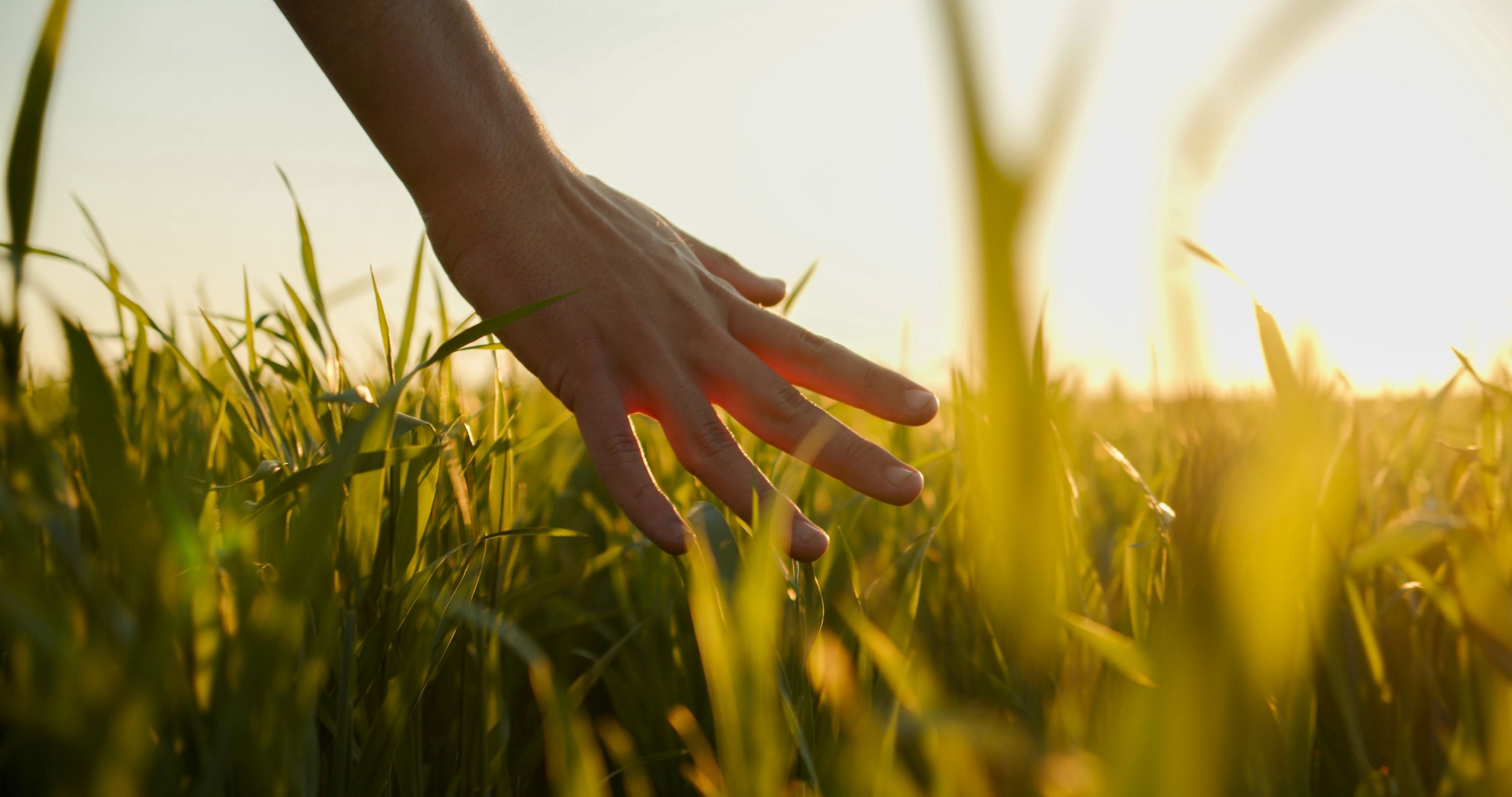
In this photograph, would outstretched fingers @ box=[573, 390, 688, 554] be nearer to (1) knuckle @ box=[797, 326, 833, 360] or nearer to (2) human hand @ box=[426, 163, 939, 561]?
(2) human hand @ box=[426, 163, 939, 561]

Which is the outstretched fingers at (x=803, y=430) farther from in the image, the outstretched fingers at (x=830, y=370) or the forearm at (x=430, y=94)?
the forearm at (x=430, y=94)

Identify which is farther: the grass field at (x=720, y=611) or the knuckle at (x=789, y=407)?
the knuckle at (x=789, y=407)

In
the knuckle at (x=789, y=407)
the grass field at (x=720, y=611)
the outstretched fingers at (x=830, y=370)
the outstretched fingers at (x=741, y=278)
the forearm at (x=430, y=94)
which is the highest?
the forearm at (x=430, y=94)

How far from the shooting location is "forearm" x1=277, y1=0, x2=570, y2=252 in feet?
3.49

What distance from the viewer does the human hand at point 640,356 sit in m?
1.11

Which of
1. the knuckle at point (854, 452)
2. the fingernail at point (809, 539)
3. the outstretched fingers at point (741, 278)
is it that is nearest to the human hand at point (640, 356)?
the knuckle at point (854, 452)

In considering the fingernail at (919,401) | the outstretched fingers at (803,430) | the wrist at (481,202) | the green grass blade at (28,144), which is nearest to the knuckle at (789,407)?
the outstretched fingers at (803,430)

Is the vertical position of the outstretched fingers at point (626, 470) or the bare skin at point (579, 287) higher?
the bare skin at point (579, 287)

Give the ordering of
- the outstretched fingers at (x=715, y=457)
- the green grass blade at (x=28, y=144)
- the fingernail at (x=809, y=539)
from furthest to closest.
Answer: the outstretched fingers at (x=715, y=457), the fingernail at (x=809, y=539), the green grass blade at (x=28, y=144)

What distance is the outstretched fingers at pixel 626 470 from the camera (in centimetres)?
95

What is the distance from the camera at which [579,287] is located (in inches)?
46.1

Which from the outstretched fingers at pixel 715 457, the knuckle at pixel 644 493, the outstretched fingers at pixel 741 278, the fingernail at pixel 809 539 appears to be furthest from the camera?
the outstretched fingers at pixel 741 278

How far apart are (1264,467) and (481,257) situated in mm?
936

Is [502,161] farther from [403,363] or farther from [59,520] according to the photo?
[59,520]
